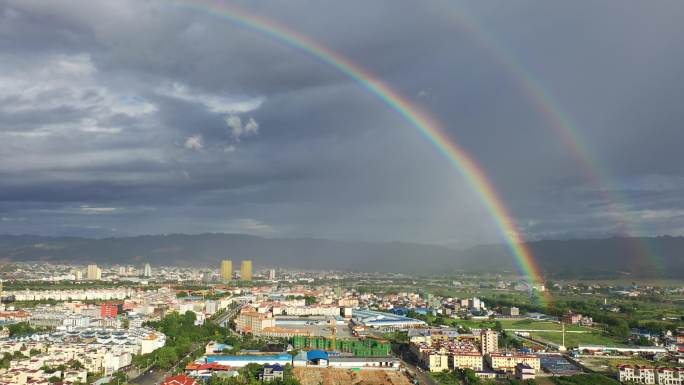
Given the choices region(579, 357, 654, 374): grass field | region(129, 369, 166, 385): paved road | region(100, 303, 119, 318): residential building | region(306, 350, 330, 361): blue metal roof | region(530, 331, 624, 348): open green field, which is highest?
region(100, 303, 119, 318): residential building

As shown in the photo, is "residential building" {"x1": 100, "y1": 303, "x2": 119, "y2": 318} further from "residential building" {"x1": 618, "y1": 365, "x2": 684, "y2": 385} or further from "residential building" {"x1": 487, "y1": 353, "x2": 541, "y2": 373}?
"residential building" {"x1": 618, "y1": 365, "x2": 684, "y2": 385}

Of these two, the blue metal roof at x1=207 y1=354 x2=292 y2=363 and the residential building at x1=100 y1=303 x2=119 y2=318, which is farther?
the residential building at x1=100 y1=303 x2=119 y2=318

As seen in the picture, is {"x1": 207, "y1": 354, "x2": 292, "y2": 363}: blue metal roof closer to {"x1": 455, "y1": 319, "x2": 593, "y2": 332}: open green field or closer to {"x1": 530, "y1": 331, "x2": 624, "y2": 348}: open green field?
{"x1": 530, "y1": 331, "x2": 624, "y2": 348}: open green field

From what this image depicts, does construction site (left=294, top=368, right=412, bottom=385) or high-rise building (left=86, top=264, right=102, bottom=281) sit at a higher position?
high-rise building (left=86, top=264, right=102, bottom=281)

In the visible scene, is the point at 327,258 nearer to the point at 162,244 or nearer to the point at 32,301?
the point at 162,244

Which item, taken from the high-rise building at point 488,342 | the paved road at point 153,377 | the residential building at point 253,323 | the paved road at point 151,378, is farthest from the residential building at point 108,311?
the high-rise building at point 488,342

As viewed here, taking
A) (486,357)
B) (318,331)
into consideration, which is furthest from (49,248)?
(486,357)

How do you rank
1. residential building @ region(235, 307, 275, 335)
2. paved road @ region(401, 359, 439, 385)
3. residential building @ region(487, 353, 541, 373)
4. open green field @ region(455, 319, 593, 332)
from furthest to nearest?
1. open green field @ region(455, 319, 593, 332)
2. residential building @ region(235, 307, 275, 335)
3. residential building @ region(487, 353, 541, 373)
4. paved road @ region(401, 359, 439, 385)

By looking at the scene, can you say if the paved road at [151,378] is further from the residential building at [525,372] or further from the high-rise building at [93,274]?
the high-rise building at [93,274]

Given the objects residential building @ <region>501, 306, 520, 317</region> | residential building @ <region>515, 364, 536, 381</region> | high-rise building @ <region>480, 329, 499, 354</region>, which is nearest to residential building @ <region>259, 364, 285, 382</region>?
residential building @ <region>515, 364, 536, 381</region>

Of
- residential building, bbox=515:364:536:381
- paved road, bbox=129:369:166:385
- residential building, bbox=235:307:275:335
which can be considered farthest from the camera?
residential building, bbox=235:307:275:335
